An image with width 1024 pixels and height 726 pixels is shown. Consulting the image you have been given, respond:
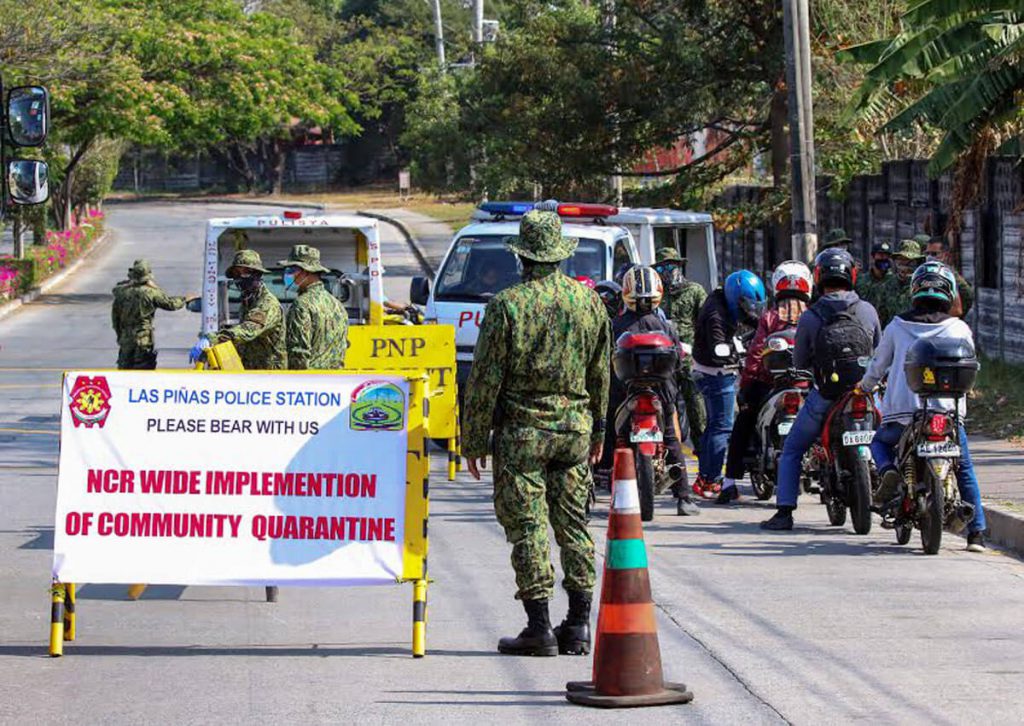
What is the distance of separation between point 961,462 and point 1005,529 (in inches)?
41.4

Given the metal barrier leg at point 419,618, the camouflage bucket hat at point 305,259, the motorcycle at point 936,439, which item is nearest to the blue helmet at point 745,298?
the motorcycle at point 936,439

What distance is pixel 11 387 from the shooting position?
2366 centimetres

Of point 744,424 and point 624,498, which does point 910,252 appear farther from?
point 624,498

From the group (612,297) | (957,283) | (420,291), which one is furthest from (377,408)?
(420,291)

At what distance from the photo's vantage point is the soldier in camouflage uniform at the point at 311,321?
12.0 m

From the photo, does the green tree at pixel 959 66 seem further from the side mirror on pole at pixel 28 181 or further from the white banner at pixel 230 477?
the white banner at pixel 230 477

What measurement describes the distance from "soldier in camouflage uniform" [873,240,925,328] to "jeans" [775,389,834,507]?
3096mm

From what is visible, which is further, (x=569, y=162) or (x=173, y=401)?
(x=569, y=162)

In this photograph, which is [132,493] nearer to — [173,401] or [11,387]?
[173,401]

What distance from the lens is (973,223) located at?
69.4 feet

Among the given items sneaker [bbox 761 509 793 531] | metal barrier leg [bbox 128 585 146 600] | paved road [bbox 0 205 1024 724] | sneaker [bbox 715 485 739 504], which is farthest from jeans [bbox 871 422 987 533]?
metal barrier leg [bbox 128 585 146 600]

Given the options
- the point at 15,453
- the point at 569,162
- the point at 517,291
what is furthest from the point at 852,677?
the point at 569,162

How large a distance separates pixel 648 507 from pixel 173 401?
4.88 metres

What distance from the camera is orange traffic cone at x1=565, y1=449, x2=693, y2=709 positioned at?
703 cm
